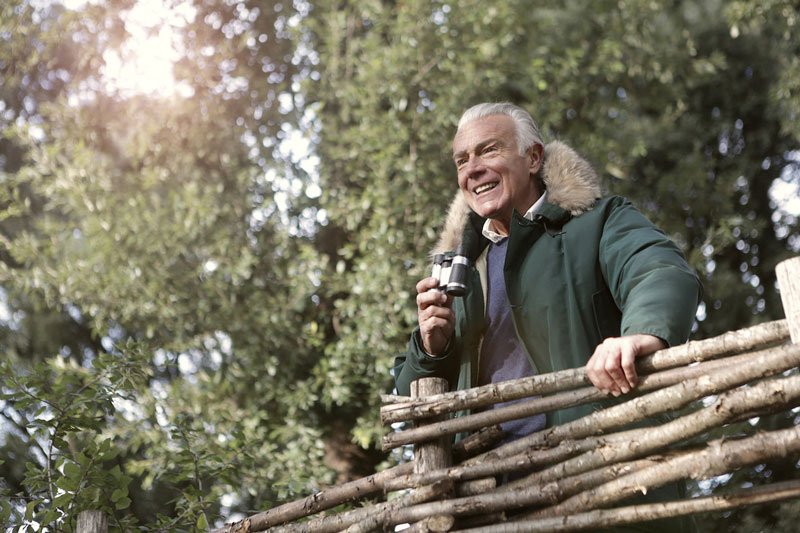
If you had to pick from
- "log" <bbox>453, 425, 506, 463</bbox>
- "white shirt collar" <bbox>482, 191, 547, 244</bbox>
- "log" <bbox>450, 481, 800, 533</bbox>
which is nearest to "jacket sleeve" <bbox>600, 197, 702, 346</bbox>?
"white shirt collar" <bbox>482, 191, 547, 244</bbox>

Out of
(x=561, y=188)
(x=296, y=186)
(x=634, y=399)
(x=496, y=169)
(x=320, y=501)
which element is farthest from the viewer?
(x=296, y=186)

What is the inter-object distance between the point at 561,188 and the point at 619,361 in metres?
0.83

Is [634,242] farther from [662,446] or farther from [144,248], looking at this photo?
[144,248]

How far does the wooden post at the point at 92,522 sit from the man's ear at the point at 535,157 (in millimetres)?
1780

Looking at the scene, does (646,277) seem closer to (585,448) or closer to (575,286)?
(575,286)

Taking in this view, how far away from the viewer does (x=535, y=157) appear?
10.1 feet

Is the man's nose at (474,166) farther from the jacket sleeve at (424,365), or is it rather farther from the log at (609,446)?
the log at (609,446)

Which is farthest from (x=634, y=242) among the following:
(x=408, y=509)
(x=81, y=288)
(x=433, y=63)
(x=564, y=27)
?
(x=564, y=27)

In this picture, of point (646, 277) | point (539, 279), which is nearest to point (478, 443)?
point (539, 279)

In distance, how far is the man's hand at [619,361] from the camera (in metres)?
2.12

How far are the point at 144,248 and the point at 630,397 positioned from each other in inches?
202

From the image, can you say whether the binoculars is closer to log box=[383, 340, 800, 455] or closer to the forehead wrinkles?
log box=[383, 340, 800, 455]

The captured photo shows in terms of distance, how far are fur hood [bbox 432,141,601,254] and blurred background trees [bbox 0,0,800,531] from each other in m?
2.62

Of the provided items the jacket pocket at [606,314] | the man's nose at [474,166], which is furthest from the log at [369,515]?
the man's nose at [474,166]
